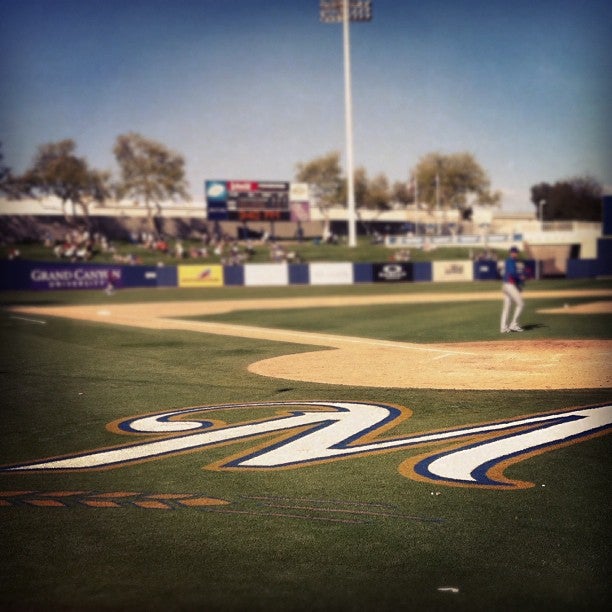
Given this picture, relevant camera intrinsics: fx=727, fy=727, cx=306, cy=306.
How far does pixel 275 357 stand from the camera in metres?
13.0

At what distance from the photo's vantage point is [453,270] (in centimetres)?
4991

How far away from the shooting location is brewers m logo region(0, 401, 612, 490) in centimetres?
554

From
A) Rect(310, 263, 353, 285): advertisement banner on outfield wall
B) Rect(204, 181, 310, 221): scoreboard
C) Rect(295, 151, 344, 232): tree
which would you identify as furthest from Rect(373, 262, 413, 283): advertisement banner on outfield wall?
Rect(295, 151, 344, 232): tree

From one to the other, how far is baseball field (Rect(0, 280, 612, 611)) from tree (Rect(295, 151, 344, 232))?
63.3 metres

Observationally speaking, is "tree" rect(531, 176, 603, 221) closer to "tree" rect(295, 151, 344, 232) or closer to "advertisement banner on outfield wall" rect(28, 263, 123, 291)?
"tree" rect(295, 151, 344, 232)

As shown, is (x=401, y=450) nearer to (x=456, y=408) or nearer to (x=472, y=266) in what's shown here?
(x=456, y=408)

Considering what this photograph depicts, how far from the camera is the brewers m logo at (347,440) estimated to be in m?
5.54

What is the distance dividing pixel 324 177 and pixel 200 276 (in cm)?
3202

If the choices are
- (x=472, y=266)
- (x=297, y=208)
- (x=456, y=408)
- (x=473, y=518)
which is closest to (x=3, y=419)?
(x=456, y=408)

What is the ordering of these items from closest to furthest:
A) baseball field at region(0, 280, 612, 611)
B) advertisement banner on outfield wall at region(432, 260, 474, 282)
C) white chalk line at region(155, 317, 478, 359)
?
baseball field at region(0, 280, 612, 611) < white chalk line at region(155, 317, 478, 359) < advertisement banner on outfield wall at region(432, 260, 474, 282)

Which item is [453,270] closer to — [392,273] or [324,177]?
[392,273]

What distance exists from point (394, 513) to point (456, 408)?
3520 mm

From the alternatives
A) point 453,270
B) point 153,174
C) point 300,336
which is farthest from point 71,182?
point 300,336

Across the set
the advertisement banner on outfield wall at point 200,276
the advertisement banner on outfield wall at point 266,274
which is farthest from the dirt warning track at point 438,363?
the advertisement banner on outfield wall at point 266,274
